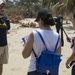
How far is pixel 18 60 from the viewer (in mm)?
8078

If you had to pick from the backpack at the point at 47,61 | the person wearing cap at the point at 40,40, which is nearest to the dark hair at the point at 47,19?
the person wearing cap at the point at 40,40

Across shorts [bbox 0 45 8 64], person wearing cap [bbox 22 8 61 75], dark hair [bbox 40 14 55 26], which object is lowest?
shorts [bbox 0 45 8 64]

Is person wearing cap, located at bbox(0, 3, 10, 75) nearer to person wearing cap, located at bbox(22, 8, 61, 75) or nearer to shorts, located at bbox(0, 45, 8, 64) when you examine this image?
shorts, located at bbox(0, 45, 8, 64)

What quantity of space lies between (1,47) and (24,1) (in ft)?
194

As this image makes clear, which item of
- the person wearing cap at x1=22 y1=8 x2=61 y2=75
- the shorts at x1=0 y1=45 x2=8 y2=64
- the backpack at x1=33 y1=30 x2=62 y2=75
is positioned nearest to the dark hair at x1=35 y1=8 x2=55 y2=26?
the person wearing cap at x1=22 y1=8 x2=61 y2=75

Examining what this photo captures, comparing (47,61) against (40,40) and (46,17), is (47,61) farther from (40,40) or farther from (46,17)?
(46,17)

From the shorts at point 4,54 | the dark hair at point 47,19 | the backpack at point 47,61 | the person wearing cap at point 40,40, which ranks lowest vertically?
the shorts at point 4,54

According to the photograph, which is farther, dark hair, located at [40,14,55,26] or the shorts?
the shorts

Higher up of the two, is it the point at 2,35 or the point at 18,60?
the point at 2,35

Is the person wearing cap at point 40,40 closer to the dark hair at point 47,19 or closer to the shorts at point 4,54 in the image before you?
the dark hair at point 47,19

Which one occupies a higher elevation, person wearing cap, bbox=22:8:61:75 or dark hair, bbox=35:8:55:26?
dark hair, bbox=35:8:55:26

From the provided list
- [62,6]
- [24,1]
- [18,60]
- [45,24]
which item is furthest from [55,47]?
[24,1]

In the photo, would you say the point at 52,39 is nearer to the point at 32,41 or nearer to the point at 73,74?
the point at 32,41

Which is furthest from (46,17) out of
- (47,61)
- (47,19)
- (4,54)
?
(4,54)
